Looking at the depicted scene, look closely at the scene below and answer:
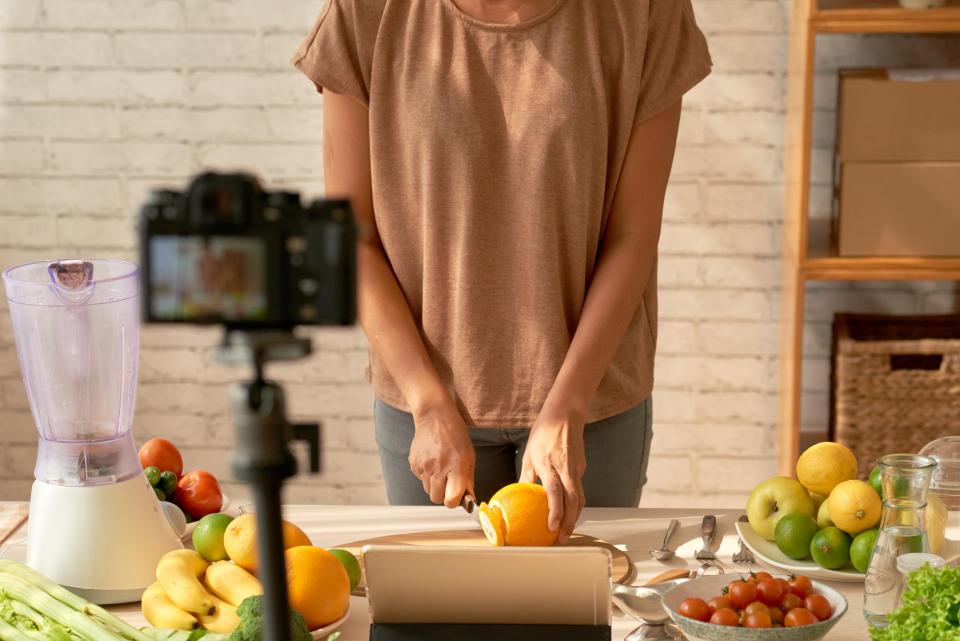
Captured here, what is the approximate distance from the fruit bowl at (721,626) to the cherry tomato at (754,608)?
0.7 inches

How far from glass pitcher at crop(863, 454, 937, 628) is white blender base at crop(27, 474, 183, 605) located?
78 centimetres

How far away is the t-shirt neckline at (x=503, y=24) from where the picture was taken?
4.88 feet

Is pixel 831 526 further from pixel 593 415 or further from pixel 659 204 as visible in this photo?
pixel 659 204

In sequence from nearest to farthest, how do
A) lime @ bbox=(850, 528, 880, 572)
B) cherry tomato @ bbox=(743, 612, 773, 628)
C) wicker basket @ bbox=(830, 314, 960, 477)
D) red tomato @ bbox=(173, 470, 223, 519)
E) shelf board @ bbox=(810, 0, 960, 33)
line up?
cherry tomato @ bbox=(743, 612, 773, 628), lime @ bbox=(850, 528, 880, 572), red tomato @ bbox=(173, 470, 223, 519), shelf board @ bbox=(810, 0, 960, 33), wicker basket @ bbox=(830, 314, 960, 477)

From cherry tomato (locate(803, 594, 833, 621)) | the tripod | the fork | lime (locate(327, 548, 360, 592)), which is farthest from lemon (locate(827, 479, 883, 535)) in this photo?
the tripod

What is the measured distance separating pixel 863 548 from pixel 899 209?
124 centimetres

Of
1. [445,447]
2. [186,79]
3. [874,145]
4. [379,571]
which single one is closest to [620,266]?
[445,447]

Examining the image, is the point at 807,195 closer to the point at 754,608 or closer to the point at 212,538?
the point at 754,608

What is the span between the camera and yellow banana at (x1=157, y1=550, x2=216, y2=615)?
43.1 inches

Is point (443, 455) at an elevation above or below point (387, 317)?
below

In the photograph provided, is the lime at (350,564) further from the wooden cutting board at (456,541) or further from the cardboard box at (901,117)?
the cardboard box at (901,117)

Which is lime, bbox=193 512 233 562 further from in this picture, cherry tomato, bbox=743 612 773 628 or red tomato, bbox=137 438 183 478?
cherry tomato, bbox=743 612 773 628

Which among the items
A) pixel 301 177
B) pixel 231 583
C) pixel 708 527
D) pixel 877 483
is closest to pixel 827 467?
→ pixel 877 483

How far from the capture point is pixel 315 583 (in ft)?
3.51
